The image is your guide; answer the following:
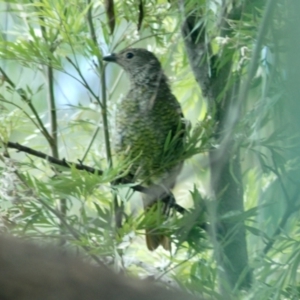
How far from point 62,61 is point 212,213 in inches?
17.2

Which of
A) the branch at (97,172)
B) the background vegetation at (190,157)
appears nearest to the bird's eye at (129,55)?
the background vegetation at (190,157)

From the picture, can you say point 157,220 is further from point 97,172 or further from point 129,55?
point 129,55

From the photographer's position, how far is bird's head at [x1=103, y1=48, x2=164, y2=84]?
1513 mm

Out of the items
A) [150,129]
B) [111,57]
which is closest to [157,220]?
[150,129]

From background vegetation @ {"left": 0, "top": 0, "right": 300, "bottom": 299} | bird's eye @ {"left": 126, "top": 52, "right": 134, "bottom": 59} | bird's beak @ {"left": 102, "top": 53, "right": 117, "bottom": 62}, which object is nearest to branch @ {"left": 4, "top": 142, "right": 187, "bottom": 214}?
background vegetation @ {"left": 0, "top": 0, "right": 300, "bottom": 299}

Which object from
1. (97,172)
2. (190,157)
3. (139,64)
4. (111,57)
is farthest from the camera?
(139,64)

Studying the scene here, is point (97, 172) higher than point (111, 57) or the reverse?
the reverse

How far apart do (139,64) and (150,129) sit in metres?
0.23

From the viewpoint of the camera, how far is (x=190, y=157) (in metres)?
1.18

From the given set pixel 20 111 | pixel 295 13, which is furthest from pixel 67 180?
pixel 295 13

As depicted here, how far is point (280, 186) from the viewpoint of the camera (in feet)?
3.19

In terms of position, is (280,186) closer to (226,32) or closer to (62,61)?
(226,32)

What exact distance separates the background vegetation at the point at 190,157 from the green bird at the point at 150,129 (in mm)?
46

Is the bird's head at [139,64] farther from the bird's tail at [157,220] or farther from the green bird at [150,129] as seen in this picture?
the bird's tail at [157,220]
